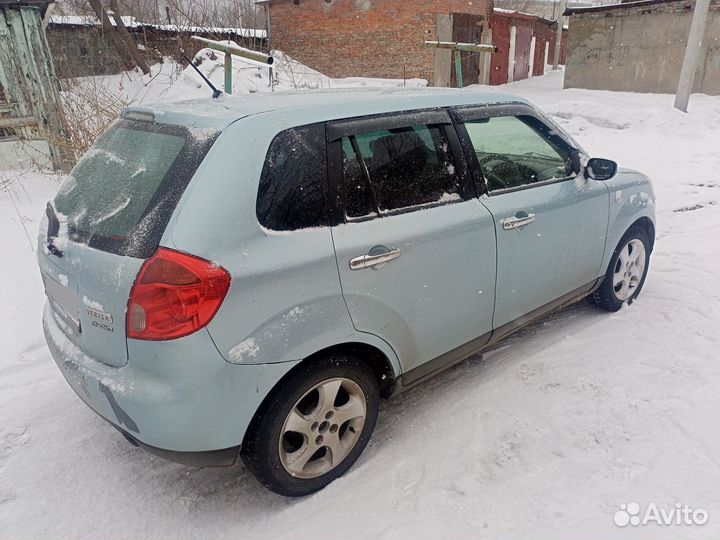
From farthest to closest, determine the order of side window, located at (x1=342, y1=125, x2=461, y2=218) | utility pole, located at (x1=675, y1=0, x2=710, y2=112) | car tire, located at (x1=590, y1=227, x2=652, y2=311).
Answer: utility pole, located at (x1=675, y1=0, x2=710, y2=112) → car tire, located at (x1=590, y1=227, x2=652, y2=311) → side window, located at (x1=342, y1=125, x2=461, y2=218)

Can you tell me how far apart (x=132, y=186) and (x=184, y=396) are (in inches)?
35.3

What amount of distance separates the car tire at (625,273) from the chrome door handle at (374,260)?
221cm

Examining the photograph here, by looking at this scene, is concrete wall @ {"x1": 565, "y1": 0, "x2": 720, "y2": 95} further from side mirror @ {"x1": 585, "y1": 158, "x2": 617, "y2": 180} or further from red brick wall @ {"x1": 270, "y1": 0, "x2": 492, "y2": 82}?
side mirror @ {"x1": 585, "y1": 158, "x2": 617, "y2": 180}

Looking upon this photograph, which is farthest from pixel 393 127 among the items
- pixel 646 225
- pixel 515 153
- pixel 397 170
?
pixel 646 225

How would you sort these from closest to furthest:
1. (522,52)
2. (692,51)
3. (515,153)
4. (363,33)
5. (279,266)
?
(279,266) < (515,153) < (692,51) < (363,33) < (522,52)

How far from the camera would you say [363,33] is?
65.6ft

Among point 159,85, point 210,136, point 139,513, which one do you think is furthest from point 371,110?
point 159,85

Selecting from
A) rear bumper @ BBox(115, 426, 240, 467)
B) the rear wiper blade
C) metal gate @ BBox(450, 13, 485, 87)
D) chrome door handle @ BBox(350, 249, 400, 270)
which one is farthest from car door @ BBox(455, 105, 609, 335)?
metal gate @ BBox(450, 13, 485, 87)

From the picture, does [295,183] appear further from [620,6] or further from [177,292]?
[620,6]

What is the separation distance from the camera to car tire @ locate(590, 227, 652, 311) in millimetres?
3844

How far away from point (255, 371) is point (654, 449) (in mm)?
1984

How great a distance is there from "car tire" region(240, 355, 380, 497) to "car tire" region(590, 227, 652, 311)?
2.26 meters

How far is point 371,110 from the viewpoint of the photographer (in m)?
2.45

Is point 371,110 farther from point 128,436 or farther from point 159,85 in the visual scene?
point 159,85
